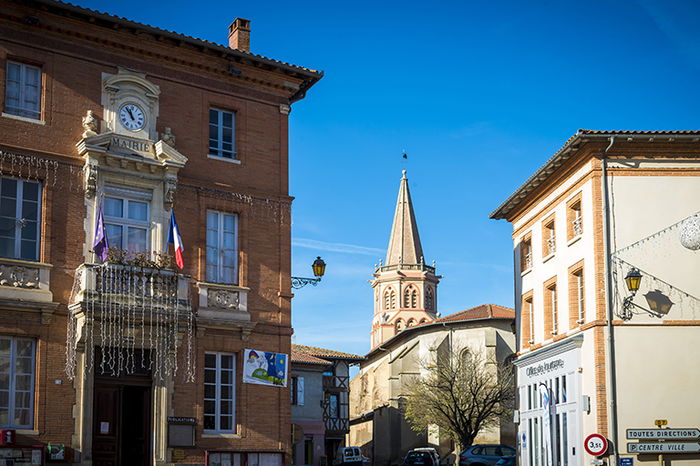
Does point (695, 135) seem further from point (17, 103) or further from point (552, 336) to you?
point (17, 103)

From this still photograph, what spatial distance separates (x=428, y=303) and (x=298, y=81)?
88.9 m

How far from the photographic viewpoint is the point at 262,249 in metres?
27.1

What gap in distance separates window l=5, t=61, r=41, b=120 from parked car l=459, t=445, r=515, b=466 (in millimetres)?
25194

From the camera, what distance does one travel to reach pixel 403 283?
115 meters

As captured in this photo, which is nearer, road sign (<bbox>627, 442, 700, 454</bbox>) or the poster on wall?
the poster on wall

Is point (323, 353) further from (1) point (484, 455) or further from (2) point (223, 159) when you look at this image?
(2) point (223, 159)

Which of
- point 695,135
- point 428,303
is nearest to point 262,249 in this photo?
point 695,135

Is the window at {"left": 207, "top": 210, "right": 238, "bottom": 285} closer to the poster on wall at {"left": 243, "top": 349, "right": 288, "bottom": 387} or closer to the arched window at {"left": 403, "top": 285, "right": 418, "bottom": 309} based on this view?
the poster on wall at {"left": 243, "top": 349, "right": 288, "bottom": 387}

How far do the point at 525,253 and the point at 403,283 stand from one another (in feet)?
249

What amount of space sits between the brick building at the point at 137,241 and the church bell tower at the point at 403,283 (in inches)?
3389

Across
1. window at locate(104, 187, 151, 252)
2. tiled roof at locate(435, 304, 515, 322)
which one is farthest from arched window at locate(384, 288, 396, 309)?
window at locate(104, 187, 151, 252)

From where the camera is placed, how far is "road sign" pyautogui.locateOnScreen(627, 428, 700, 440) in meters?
28.8

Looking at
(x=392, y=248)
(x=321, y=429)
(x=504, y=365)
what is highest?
(x=392, y=248)

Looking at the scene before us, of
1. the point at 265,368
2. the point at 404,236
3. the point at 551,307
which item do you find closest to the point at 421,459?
the point at 551,307
